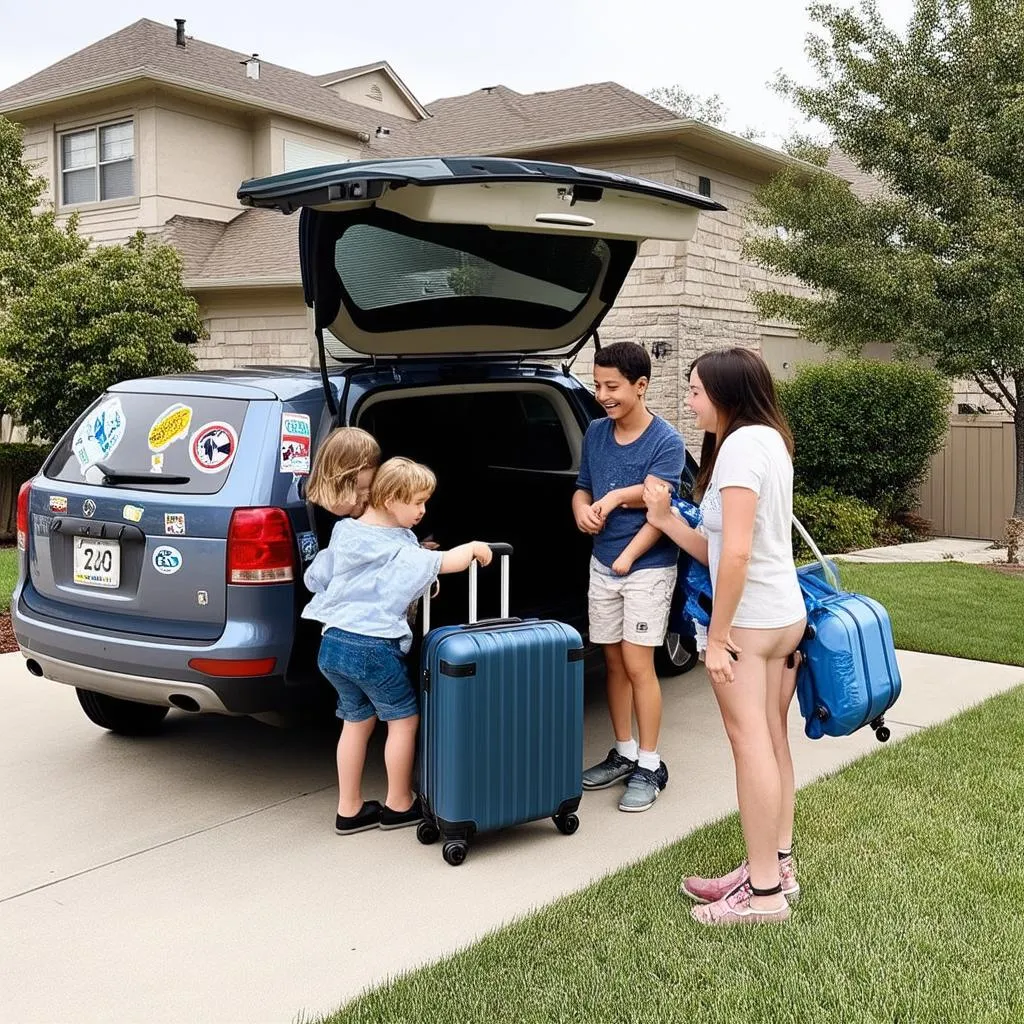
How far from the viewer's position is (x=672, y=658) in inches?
249

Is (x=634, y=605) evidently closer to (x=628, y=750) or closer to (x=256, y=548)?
(x=628, y=750)

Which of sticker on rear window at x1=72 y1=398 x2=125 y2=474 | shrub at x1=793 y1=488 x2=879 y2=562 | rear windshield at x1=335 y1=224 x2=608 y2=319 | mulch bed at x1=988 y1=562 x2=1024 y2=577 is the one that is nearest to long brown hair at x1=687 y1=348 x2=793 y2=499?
rear windshield at x1=335 y1=224 x2=608 y2=319

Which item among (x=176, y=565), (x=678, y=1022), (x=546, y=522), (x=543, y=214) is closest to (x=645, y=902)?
(x=678, y=1022)

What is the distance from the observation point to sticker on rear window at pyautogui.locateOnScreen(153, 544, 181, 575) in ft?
13.1

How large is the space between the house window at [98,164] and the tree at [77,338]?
4.39 metres

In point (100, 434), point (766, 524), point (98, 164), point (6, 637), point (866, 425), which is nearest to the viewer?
point (766, 524)

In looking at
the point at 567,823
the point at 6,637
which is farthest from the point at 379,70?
the point at 567,823

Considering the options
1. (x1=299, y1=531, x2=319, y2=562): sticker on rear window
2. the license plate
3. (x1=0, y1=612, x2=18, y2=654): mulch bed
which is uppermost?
(x1=299, y1=531, x2=319, y2=562): sticker on rear window

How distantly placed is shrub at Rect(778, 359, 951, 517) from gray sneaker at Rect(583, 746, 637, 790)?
28.3 feet

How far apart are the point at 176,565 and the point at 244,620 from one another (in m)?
0.33

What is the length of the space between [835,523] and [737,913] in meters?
9.10

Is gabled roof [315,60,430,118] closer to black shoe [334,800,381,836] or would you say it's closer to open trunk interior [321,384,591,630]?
open trunk interior [321,384,591,630]

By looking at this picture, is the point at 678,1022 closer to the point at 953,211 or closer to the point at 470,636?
the point at 470,636

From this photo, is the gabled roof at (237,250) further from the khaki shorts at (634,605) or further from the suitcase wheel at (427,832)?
the suitcase wheel at (427,832)
